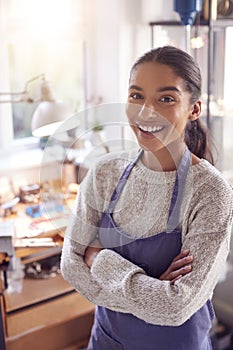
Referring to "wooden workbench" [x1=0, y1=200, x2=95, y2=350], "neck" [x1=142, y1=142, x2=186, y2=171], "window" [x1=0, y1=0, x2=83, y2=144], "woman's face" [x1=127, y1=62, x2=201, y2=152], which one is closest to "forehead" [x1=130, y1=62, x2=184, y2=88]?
"woman's face" [x1=127, y1=62, x2=201, y2=152]

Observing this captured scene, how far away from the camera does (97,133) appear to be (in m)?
1.54

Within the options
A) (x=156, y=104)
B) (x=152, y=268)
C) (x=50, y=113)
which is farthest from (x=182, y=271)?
(x=50, y=113)

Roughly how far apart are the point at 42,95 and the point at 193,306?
1.06 meters

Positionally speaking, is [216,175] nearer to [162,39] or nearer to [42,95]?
[42,95]

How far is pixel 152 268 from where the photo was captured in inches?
45.1

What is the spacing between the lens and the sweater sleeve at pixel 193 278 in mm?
1038

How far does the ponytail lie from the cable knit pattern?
8 centimetres

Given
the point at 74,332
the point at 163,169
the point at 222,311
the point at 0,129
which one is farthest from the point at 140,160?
the point at 222,311

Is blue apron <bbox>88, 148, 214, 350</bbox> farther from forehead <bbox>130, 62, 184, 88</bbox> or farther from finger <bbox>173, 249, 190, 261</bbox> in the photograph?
forehead <bbox>130, 62, 184, 88</bbox>

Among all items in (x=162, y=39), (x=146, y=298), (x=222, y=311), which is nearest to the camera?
(x=146, y=298)

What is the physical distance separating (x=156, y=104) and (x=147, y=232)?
28 centimetres

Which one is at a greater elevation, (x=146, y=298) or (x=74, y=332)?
(x=146, y=298)

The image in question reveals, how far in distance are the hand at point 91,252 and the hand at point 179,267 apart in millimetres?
170

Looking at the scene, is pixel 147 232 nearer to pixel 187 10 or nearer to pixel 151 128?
pixel 151 128
